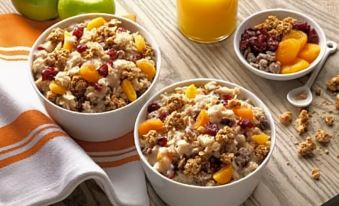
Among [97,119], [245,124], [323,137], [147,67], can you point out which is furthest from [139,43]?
[323,137]

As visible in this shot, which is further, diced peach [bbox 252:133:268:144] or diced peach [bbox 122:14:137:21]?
diced peach [bbox 122:14:137:21]

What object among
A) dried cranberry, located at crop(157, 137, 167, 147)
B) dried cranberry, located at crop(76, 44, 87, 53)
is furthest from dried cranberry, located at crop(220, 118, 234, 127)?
dried cranberry, located at crop(76, 44, 87, 53)

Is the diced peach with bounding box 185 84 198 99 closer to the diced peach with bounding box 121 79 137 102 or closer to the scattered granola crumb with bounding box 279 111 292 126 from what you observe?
the diced peach with bounding box 121 79 137 102

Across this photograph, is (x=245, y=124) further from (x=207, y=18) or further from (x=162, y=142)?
(x=207, y=18)

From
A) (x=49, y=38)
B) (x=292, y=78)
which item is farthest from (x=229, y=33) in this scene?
(x=49, y=38)

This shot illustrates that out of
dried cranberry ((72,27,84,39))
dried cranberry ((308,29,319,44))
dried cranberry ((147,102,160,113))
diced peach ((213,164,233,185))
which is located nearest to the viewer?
diced peach ((213,164,233,185))

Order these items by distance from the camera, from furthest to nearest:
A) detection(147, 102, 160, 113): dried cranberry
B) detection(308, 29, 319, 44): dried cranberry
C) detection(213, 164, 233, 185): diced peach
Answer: detection(308, 29, 319, 44): dried cranberry < detection(147, 102, 160, 113): dried cranberry < detection(213, 164, 233, 185): diced peach

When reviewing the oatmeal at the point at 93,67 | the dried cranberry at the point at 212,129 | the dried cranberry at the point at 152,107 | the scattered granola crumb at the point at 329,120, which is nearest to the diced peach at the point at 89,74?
the oatmeal at the point at 93,67

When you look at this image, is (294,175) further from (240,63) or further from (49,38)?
(49,38)
